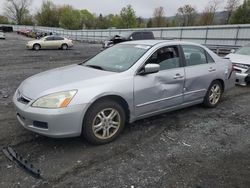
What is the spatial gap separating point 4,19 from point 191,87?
332 feet

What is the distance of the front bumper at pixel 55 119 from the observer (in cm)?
311

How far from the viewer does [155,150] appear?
11.5ft

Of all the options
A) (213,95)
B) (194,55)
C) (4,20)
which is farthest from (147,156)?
(4,20)

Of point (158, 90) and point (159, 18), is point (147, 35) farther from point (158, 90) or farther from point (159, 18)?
point (159, 18)

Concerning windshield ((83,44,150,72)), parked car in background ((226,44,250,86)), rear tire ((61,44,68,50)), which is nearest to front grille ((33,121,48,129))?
windshield ((83,44,150,72))

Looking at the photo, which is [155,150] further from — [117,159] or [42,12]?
[42,12]

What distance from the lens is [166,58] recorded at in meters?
4.38

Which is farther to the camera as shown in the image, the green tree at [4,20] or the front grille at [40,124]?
the green tree at [4,20]

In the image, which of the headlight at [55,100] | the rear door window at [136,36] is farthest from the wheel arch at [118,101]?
the rear door window at [136,36]

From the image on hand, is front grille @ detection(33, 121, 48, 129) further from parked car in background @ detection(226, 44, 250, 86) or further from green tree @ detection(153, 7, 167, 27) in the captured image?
green tree @ detection(153, 7, 167, 27)

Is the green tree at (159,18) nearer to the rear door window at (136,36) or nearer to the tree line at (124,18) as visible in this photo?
the tree line at (124,18)

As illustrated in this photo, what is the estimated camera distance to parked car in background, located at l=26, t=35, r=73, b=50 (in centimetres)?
2117

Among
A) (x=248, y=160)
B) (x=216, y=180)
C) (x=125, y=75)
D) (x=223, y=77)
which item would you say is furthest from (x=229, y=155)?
(x=223, y=77)

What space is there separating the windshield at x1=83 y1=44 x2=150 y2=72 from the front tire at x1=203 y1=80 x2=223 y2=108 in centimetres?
196
